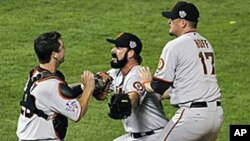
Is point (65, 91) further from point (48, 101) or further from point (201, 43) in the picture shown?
point (201, 43)

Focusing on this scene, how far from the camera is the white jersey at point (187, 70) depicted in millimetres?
10273

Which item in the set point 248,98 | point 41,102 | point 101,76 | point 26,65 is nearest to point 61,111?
point 41,102

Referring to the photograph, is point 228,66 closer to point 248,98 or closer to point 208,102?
point 248,98

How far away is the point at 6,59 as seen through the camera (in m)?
17.2

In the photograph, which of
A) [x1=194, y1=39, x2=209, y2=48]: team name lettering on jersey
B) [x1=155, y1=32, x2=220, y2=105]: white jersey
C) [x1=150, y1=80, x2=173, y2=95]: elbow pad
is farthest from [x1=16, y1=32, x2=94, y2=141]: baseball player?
[x1=194, y1=39, x2=209, y2=48]: team name lettering on jersey

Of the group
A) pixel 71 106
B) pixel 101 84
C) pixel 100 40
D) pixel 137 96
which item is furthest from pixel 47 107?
pixel 100 40

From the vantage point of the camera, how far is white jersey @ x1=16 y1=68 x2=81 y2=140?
9.60 meters

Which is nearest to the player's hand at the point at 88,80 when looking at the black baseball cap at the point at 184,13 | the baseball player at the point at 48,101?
the baseball player at the point at 48,101

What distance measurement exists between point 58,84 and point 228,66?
25.4ft

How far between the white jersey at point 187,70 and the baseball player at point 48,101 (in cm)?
91

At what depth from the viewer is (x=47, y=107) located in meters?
9.63

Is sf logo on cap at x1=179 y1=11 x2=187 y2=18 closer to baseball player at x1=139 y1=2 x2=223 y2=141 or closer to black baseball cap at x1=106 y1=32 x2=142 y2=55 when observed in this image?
baseball player at x1=139 y1=2 x2=223 y2=141

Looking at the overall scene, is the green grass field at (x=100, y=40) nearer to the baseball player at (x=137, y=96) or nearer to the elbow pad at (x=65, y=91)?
the baseball player at (x=137, y=96)

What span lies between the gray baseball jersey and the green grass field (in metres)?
3.34
